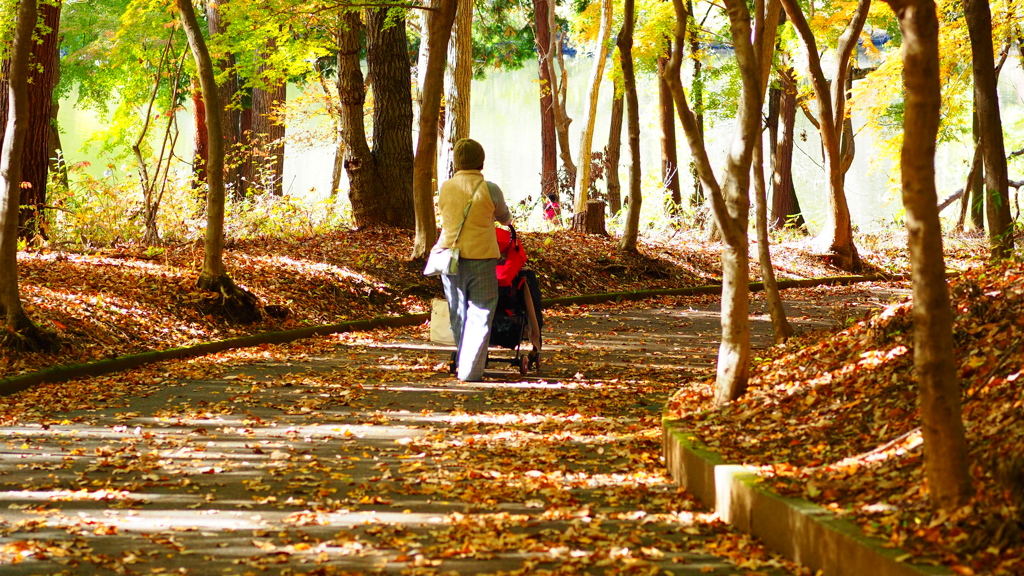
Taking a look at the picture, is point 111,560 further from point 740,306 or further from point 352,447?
point 740,306

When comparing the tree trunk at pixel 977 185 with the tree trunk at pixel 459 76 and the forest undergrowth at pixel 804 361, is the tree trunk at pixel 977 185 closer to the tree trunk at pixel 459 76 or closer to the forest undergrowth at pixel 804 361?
the tree trunk at pixel 459 76

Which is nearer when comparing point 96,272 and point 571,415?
point 571,415

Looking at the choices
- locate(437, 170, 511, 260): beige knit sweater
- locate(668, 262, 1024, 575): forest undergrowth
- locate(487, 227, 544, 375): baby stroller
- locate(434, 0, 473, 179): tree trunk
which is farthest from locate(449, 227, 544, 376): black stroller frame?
locate(434, 0, 473, 179): tree trunk

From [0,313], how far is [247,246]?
6.41 m

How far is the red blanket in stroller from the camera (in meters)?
8.85

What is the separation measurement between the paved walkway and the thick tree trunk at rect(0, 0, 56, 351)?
821 mm

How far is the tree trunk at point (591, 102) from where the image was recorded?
72.7 feet

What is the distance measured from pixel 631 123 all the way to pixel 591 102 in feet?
20.3

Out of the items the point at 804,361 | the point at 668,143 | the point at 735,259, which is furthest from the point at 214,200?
the point at 668,143

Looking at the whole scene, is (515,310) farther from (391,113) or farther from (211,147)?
(391,113)

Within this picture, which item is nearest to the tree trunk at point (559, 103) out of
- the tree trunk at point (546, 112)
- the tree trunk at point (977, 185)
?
the tree trunk at point (546, 112)

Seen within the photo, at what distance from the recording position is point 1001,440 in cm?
425

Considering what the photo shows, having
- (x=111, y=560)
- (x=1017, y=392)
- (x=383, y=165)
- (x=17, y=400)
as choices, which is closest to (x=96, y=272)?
(x=17, y=400)

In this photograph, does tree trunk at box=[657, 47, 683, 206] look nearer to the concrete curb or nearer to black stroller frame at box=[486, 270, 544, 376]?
black stroller frame at box=[486, 270, 544, 376]
